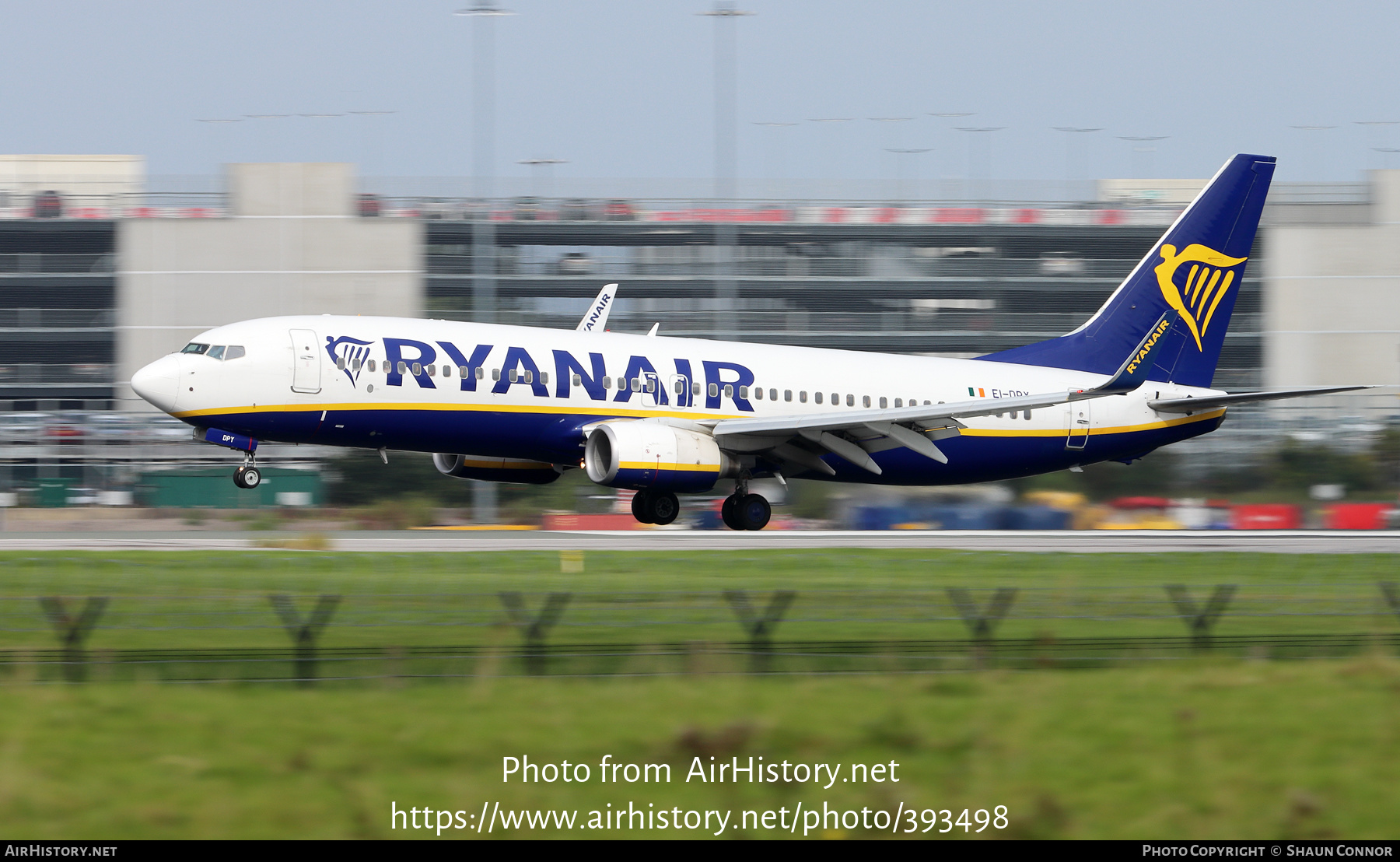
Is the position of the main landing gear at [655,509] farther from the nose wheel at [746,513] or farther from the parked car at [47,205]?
the parked car at [47,205]

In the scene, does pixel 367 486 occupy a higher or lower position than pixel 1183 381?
lower

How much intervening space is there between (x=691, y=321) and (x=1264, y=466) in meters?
35.5

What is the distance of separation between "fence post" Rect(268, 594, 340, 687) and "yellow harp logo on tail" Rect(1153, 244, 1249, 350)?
26.4m

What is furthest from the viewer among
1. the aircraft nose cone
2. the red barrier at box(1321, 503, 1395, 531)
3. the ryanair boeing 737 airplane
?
the red barrier at box(1321, 503, 1395, 531)

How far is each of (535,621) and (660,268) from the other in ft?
206

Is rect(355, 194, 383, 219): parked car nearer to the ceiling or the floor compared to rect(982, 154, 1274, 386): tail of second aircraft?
nearer to the ceiling

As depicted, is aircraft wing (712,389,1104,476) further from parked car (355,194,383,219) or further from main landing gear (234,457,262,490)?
parked car (355,194,383,219)

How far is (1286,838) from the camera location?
10.0 m

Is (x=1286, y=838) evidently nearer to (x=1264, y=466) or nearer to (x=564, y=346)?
(x=564, y=346)

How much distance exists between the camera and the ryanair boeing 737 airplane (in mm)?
29141

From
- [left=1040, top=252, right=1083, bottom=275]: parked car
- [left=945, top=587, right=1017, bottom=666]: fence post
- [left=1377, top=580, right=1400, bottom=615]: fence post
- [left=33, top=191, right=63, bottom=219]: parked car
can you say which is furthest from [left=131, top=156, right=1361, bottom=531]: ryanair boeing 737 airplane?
[left=33, top=191, right=63, bottom=219]: parked car
